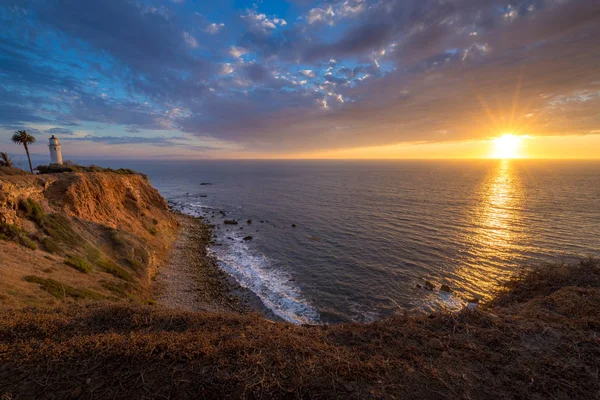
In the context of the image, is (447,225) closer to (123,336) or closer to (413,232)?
(413,232)

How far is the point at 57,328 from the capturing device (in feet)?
24.1

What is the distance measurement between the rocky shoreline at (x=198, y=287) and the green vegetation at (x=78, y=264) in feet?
17.9

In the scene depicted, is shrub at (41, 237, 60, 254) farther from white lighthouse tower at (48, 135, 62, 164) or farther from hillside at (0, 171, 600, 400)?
white lighthouse tower at (48, 135, 62, 164)

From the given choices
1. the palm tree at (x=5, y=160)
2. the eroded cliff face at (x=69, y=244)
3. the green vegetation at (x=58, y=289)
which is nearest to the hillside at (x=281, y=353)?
the green vegetation at (x=58, y=289)

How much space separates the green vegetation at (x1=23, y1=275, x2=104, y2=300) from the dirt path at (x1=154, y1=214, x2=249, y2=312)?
5.82m

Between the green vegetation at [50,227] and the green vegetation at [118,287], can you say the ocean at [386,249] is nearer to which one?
the green vegetation at [118,287]

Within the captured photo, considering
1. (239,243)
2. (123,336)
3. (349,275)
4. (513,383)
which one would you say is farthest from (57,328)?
(239,243)

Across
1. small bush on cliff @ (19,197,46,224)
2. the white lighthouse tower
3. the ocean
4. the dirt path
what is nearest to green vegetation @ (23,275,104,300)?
the dirt path

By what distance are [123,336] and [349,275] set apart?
23.8 metres

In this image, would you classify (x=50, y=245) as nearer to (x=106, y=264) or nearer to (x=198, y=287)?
(x=106, y=264)

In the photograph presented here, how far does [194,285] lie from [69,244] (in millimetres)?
10974

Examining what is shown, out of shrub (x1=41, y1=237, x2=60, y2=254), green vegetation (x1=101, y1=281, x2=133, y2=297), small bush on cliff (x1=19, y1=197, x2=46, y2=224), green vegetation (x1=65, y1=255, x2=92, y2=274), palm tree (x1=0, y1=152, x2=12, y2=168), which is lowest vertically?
green vegetation (x1=101, y1=281, x2=133, y2=297)

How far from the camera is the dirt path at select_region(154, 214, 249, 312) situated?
2130 cm

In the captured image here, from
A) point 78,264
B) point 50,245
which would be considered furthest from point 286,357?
point 50,245
